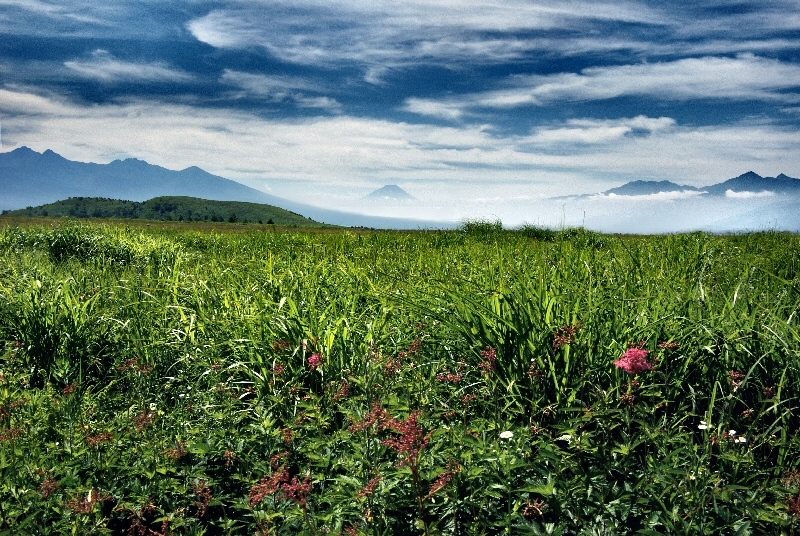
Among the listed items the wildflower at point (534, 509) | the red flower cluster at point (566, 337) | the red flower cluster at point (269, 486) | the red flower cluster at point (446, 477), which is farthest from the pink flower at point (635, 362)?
the red flower cluster at point (269, 486)

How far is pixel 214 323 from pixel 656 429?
3632 mm

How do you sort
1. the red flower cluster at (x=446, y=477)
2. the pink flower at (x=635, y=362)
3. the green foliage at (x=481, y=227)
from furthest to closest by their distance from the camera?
1. the green foliage at (x=481, y=227)
2. the pink flower at (x=635, y=362)
3. the red flower cluster at (x=446, y=477)

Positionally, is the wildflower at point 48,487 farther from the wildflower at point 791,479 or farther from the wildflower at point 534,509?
the wildflower at point 791,479

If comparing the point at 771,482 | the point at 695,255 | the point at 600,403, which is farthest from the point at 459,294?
the point at 695,255

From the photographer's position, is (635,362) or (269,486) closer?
(269,486)

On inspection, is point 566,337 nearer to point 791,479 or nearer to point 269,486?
point 791,479

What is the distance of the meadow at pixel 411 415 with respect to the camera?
2.53 m

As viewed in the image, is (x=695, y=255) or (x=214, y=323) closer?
(x=214, y=323)

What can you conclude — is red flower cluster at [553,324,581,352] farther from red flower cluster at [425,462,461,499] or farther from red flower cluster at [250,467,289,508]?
red flower cluster at [250,467,289,508]

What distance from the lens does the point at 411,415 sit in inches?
92.0

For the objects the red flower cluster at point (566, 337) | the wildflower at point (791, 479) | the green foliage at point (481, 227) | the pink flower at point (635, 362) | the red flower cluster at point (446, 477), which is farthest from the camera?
the green foliage at point (481, 227)

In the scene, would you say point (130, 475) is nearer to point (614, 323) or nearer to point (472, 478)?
point (472, 478)

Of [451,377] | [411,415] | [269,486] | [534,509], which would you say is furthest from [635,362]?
[269,486]

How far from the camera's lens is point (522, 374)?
11.8ft
